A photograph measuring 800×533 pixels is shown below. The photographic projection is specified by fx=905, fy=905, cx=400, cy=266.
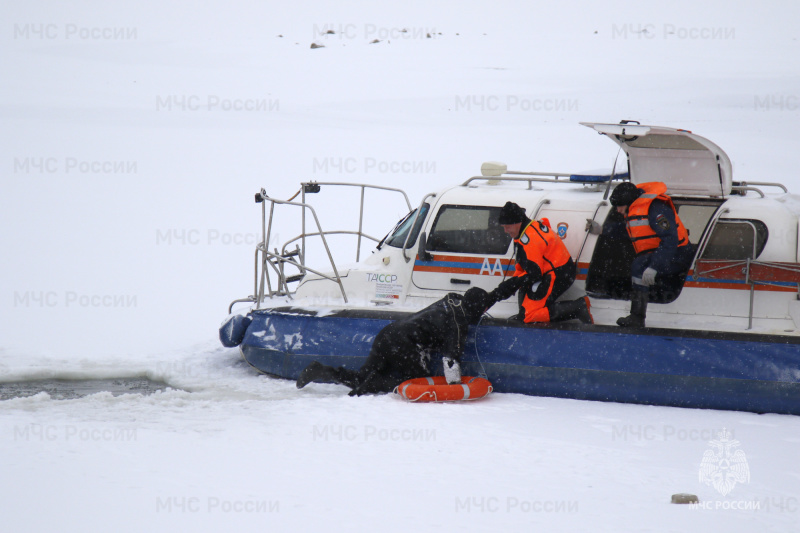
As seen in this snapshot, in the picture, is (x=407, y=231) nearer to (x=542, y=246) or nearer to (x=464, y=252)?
(x=464, y=252)

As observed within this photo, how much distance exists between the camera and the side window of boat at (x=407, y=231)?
7285mm

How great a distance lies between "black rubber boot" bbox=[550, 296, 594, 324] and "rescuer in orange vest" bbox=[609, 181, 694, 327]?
0.86 ft

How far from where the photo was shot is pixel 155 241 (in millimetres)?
12969

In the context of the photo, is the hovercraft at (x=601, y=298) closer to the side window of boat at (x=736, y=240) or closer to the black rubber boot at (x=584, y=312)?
the side window of boat at (x=736, y=240)

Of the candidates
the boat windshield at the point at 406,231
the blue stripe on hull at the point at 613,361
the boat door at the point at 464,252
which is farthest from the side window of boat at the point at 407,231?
the blue stripe on hull at the point at 613,361

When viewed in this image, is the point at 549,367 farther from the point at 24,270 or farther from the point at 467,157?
the point at 467,157

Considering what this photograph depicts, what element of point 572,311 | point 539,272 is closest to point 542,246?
point 539,272

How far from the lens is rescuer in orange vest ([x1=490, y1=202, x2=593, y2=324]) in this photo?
6.57 meters

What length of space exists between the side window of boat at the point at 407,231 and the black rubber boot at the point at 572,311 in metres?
1.29

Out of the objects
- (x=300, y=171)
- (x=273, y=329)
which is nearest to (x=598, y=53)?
(x=300, y=171)

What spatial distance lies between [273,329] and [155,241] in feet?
21.3

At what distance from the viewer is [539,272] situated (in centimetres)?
658

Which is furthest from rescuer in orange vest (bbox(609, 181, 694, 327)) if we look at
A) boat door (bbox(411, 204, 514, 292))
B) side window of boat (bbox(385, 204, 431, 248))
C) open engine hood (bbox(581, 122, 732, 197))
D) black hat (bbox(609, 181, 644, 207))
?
side window of boat (bbox(385, 204, 431, 248))

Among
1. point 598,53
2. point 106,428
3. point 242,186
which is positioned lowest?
point 106,428
